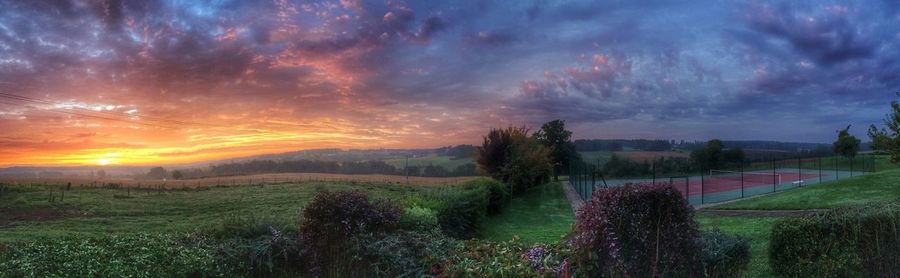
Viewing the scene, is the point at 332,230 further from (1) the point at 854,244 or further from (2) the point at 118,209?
(2) the point at 118,209

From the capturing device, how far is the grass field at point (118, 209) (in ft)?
60.7

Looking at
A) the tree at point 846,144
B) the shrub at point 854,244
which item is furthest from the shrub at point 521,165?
the tree at point 846,144

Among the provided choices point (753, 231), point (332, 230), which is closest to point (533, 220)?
point (753, 231)

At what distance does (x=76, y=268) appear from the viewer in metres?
5.94

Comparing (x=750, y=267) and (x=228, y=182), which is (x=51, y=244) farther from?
(x=228, y=182)

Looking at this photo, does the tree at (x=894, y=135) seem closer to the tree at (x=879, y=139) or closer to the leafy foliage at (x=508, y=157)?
the tree at (x=879, y=139)

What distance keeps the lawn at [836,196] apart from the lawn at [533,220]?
6.66 m

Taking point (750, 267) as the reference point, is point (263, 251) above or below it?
above

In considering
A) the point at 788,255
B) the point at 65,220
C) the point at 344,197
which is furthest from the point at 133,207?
the point at 788,255

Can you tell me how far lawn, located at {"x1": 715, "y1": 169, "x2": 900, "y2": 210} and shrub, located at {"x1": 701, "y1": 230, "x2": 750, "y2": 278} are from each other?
13.0 metres

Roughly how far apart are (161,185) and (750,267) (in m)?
41.8

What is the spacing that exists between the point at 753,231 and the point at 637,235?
32.7ft

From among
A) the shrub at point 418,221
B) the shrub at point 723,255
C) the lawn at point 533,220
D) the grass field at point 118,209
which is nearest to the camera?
the shrub at point 723,255

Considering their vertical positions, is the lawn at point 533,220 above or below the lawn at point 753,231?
below
